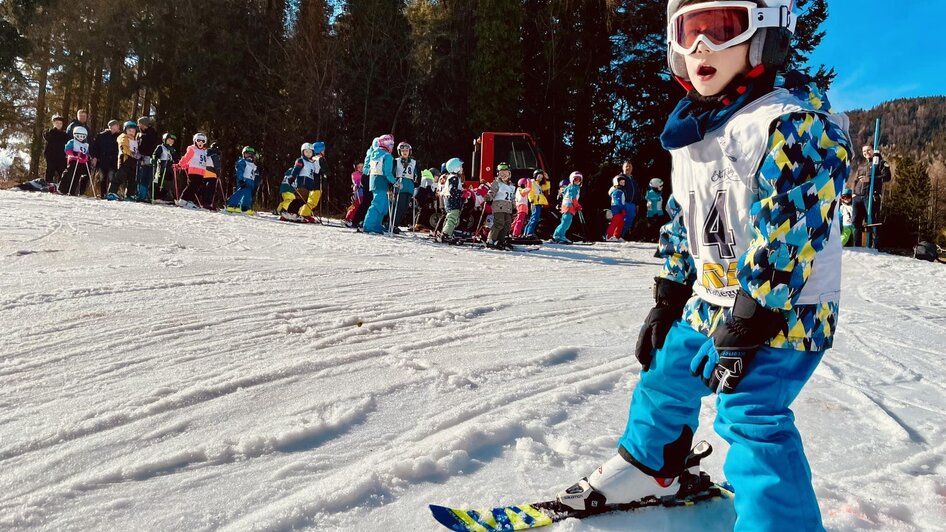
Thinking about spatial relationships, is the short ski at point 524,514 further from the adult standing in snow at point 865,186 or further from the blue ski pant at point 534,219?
the adult standing in snow at point 865,186

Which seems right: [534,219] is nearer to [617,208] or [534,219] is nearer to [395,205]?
[617,208]

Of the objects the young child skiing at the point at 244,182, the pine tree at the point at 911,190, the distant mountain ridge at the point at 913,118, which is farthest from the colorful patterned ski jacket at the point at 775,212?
the distant mountain ridge at the point at 913,118

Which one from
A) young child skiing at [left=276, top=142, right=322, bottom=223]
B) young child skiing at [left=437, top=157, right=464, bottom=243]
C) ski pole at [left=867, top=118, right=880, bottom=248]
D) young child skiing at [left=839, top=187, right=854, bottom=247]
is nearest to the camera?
young child skiing at [left=437, top=157, right=464, bottom=243]

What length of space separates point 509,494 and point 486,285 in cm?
415

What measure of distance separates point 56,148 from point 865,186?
57.4 ft

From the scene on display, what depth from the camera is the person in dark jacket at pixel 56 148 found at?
45.6ft

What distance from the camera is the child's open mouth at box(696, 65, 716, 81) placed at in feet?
5.49

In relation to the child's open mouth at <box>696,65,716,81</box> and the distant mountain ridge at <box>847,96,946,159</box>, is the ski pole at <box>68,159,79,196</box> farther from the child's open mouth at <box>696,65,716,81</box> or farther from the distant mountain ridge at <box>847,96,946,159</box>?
the distant mountain ridge at <box>847,96,946,159</box>

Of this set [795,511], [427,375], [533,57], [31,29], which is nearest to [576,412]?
[427,375]

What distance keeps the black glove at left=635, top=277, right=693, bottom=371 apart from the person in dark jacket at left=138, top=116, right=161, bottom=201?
44.7ft

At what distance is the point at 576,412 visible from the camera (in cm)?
267

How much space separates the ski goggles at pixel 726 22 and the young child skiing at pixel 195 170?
507 inches

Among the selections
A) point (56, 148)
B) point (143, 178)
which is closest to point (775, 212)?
point (143, 178)

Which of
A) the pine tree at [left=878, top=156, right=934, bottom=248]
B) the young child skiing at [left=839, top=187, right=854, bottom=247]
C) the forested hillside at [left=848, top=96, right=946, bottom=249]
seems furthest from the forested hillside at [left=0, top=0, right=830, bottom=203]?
the pine tree at [left=878, top=156, right=934, bottom=248]
